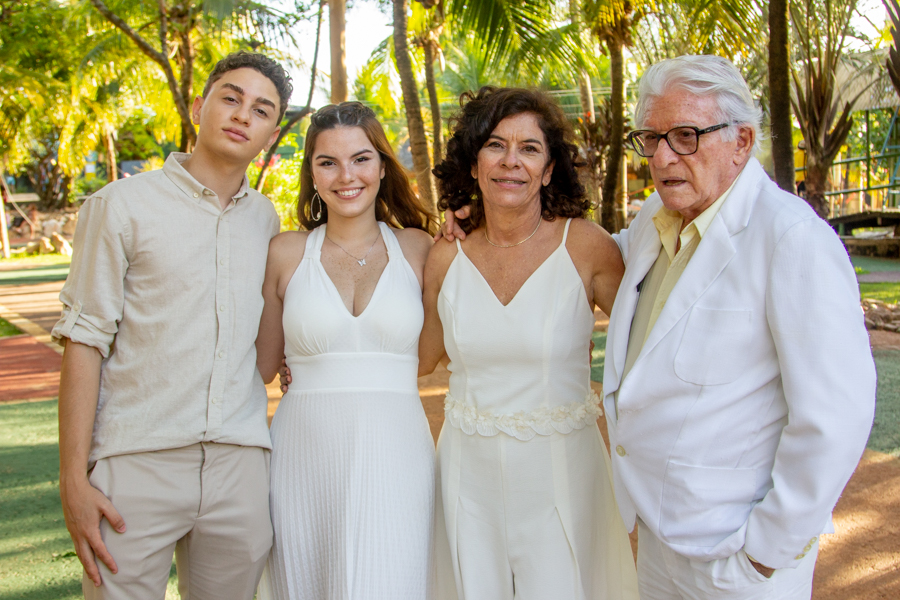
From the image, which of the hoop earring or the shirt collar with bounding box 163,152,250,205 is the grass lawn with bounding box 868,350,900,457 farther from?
the shirt collar with bounding box 163,152,250,205

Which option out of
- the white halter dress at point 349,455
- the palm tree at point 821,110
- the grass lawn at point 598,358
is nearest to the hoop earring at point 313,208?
the white halter dress at point 349,455

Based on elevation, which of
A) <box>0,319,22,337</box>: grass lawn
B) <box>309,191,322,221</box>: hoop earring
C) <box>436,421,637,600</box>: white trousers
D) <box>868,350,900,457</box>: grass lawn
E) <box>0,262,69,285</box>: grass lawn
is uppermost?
<box>309,191,322,221</box>: hoop earring

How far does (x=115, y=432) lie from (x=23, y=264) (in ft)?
86.8

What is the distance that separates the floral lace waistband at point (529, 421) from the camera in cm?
274

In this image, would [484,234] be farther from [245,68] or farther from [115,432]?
[115,432]

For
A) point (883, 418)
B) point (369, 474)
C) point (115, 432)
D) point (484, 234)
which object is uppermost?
point (484, 234)

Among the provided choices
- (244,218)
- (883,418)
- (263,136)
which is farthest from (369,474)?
(883,418)

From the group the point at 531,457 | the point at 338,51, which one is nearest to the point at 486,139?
the point at 531,457

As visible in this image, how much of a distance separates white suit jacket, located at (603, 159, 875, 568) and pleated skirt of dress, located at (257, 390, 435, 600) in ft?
3.08

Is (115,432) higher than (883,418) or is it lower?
higher

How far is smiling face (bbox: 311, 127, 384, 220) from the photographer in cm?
293

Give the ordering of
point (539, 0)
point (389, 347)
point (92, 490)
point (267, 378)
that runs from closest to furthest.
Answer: point (92, 490) < point (389, 347) < point (267, 378) < point (539, 0)

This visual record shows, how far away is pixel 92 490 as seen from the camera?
229 centimetres

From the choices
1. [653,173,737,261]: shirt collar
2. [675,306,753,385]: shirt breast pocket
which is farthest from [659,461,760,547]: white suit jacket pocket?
[653,173,737,261]: shirt collar
